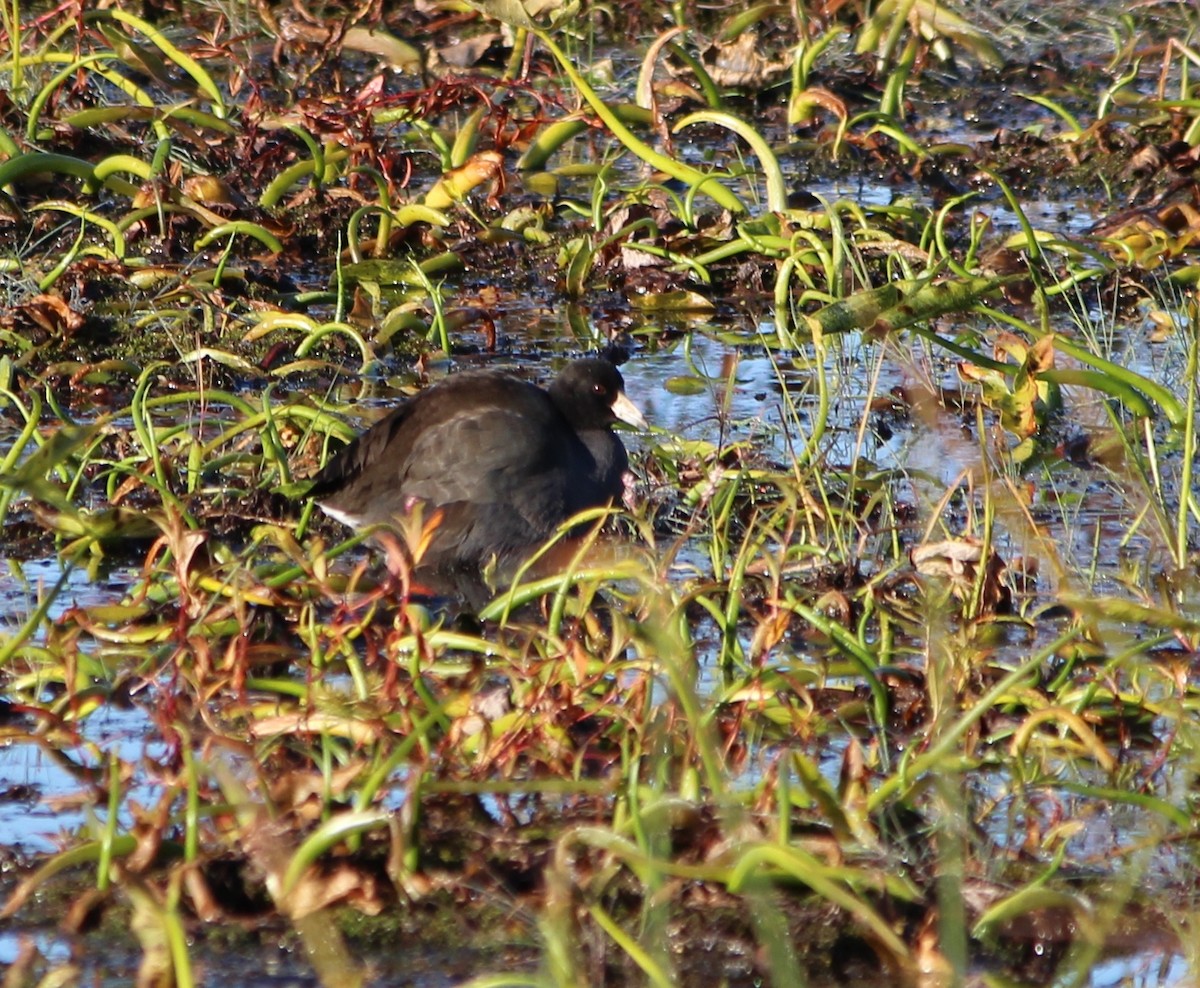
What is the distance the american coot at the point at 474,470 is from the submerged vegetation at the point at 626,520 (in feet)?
0.52

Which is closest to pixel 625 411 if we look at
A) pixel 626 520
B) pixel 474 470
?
pixel 626 520

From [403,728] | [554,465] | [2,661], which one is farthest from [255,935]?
[554,465]

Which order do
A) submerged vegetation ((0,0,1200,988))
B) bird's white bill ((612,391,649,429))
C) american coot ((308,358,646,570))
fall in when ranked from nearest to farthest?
submerged vegetation ((0,0,1200,988)) → american coot ((308,358,646,570)) → bird's white bill ((612,391,649,429))

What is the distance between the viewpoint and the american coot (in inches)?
213

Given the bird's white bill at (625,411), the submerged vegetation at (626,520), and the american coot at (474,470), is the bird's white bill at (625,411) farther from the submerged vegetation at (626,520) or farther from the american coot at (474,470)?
the american coot at (474,470)

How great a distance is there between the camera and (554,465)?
5520 mm

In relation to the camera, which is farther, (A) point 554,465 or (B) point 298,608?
(A) point 554,465

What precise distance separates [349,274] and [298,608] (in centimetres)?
274

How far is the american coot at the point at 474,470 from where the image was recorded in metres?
5.40

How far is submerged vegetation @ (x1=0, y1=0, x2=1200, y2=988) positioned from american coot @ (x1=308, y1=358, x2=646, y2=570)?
0.16 metres

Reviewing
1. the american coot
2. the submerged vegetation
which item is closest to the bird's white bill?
the submerged vegetation

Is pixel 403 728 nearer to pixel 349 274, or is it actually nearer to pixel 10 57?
pixel 349 274

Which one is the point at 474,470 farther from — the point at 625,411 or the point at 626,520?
the point at 625,411

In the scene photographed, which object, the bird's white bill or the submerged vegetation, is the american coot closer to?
the submerged vegetation
